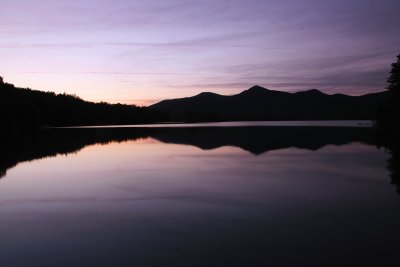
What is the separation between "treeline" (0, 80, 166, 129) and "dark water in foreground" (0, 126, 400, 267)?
72.4 meters

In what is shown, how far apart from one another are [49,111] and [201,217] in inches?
4969

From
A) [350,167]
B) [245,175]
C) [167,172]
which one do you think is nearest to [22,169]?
[167,172]

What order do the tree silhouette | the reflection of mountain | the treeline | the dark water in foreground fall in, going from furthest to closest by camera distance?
the treeline, the tree silhouette, the reflection of mountain, the dark water in foreground

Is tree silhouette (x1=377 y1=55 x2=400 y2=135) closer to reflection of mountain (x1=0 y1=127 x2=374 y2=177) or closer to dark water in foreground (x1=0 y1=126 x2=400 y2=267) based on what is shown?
reflection of mountain (x1=0 y1=127 x2=374 y2=177)

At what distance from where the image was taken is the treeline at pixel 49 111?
8693cm

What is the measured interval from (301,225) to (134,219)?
5.37m

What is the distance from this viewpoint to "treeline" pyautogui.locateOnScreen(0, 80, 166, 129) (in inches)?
3422

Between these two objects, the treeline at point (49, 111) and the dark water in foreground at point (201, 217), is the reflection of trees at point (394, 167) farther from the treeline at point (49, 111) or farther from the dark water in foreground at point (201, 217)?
the treeline at point (49, 111)

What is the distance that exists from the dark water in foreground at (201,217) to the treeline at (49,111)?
72438mm

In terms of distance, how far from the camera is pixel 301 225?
11602 millimetres

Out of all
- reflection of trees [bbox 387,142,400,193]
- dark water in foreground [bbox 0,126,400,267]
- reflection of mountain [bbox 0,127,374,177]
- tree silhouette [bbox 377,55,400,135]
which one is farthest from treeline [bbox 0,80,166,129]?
reflection of trees [bbox 387,142,400,193]

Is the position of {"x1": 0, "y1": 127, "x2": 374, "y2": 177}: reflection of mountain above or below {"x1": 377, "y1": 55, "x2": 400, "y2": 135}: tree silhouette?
below

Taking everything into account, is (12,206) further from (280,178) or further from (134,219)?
(280,178)

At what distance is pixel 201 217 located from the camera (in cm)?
1273
